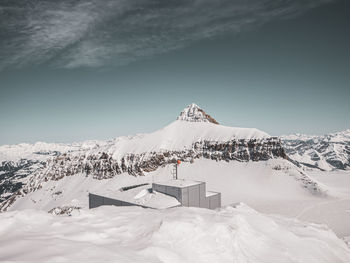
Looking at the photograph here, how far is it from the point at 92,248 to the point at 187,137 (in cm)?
7842

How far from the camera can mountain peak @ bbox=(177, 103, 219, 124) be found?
9713 cm

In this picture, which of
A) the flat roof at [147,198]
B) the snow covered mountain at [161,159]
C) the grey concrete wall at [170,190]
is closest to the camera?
the flat roof at [147,198]

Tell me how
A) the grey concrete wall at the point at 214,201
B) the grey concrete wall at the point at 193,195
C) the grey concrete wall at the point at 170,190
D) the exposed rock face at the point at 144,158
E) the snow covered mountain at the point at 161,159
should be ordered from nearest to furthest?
the grey concrete wall at the point at 170,190 < the grey concrete wall at the point at 193,195 < the grey concrete wall at the point at 214,201 < the snow covered mountain at the point at 161,159 < the exposed rock face at the point at 144,158

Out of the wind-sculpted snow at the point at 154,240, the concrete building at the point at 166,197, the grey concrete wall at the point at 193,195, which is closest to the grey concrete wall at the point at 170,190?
the concrete building at the point at 166,197

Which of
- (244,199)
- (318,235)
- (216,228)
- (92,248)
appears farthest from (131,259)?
(244,199)

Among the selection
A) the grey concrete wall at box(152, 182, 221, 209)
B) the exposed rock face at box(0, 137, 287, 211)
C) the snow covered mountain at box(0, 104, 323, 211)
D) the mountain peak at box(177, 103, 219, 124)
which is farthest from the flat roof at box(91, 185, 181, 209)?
the mountain peak at box(177, 103, 219, 124)

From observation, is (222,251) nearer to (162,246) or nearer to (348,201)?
(162,246)

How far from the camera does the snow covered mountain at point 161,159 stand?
206 feet

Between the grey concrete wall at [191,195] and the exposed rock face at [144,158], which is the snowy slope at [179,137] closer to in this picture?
the exposed rock face at [144,158]

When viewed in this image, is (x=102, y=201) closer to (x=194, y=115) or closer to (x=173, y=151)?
(x=173, y=151)

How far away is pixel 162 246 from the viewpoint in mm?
6133

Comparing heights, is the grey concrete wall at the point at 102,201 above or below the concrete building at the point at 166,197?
below

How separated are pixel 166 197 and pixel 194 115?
7069 centimetres

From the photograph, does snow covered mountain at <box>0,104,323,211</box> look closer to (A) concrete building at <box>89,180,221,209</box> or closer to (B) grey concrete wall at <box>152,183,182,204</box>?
(A) concrete building at <box>89,180,221,209</box>
